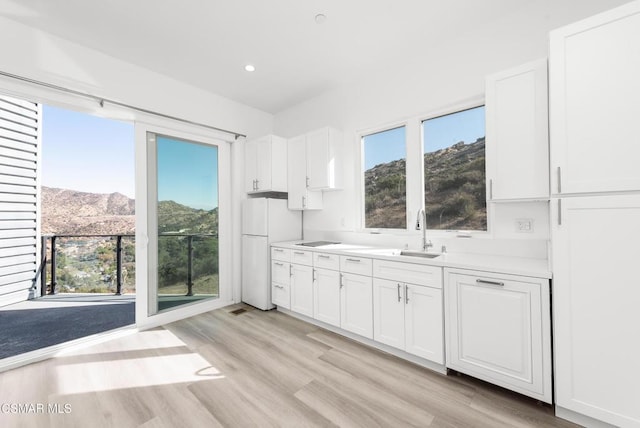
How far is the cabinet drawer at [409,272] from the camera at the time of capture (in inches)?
80.8

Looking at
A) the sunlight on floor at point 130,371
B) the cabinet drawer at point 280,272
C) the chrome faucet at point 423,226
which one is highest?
the chrome faucet at point 423,226

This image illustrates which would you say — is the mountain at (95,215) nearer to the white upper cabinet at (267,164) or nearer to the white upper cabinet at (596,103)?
the white upper cabinet at (267,164)

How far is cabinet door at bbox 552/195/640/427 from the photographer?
4.47ft

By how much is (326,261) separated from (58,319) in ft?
11.7

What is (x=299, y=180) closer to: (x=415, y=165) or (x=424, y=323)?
(x=415, y=165)

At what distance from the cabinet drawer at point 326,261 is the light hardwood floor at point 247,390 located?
2.53 ft

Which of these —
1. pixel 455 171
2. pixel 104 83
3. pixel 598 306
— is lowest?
pixel 598 306

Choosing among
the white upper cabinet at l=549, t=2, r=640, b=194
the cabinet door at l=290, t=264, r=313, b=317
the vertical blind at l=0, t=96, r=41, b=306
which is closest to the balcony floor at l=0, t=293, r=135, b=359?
the vertical blind at l=0, t=96, r=41, b=306

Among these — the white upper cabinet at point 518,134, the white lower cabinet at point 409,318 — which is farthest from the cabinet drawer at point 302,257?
the white upper cabinet at point 518,134

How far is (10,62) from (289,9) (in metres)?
2.46

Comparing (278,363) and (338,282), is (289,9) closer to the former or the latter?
(338,282)

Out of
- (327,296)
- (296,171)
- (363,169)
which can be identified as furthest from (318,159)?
(327,296)

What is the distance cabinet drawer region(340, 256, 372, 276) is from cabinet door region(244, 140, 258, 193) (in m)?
1.94

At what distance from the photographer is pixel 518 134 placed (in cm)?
188
